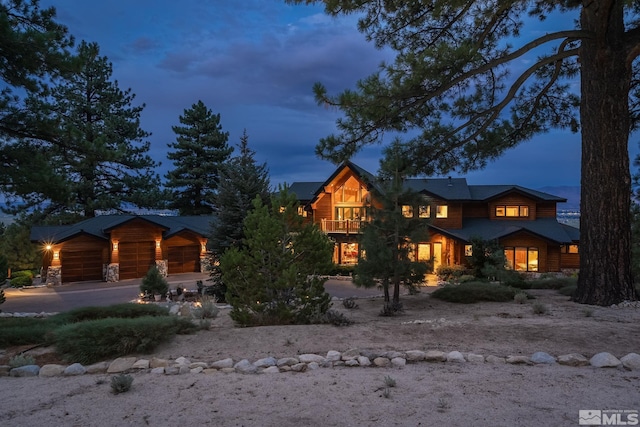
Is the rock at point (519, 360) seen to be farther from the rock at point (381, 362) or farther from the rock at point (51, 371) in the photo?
the rock at point (51, 371)

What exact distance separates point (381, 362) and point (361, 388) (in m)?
0.90

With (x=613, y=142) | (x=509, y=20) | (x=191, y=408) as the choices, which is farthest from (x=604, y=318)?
(x=509, y=20)

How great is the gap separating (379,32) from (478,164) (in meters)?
4.48

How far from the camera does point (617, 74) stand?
859cm

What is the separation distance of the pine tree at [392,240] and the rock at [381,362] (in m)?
3.84

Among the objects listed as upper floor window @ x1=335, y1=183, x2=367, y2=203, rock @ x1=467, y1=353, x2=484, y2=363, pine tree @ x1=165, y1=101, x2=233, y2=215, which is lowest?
rock @ x1=467, y1=353, x2=484, y2=363

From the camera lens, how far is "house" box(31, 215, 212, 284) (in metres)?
21.0

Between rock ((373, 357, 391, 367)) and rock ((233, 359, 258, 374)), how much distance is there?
1438mm

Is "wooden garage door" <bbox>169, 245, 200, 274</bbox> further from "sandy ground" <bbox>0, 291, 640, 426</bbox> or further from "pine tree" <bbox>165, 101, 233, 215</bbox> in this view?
"sandy ground" <bbox>0, 291, 640, 426</bbox>

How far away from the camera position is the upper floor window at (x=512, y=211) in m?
24.5

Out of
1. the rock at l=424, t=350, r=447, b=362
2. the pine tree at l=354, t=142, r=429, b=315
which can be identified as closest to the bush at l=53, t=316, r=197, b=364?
the rock at l=424, t=350, r=447, b=362

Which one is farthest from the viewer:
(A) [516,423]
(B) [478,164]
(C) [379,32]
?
(B) [478,164]

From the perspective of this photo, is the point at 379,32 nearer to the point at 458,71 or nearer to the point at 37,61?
the point at 458,71

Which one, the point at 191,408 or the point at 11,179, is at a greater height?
the point at 11,179
